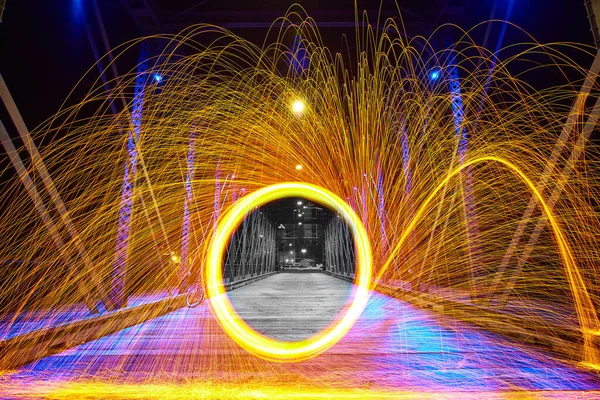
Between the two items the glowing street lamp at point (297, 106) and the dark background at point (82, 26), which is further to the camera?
the glowing street lamp at point (297, 106)

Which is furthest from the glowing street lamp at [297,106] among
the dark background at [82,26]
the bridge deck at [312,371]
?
the bridge deck at [312,371]

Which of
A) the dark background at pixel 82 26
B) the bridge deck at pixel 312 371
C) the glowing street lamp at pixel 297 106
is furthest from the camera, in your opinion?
the glowing street lamp at pixel 297 106

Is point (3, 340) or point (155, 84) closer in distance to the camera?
point (3, 340)

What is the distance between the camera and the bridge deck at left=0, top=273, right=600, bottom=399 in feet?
6.22

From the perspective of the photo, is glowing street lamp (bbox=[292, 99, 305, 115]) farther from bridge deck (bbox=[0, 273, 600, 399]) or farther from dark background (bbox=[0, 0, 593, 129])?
bridge deck (bbox=[0, 273, 600, 399])

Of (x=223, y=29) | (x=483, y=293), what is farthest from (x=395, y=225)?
(x=223, y=29)

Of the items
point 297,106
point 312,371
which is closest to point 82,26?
point 297,106

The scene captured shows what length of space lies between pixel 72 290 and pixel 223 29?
5.28 meters

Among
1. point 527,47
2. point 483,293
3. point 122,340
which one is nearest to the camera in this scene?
point 122,340

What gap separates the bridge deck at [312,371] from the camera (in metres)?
1.89

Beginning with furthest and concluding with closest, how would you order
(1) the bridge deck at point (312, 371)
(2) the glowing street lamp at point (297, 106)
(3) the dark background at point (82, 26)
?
(2) the glowing street lamp at point (297, 106)
(3) the dark background at point (82, 26)
(1) the bridge deck at point (312, 371)

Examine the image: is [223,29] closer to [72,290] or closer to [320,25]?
[320,25]

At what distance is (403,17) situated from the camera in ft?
17.5

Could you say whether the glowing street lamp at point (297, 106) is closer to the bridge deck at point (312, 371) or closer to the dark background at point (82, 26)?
the dark background at point (82, 26)
